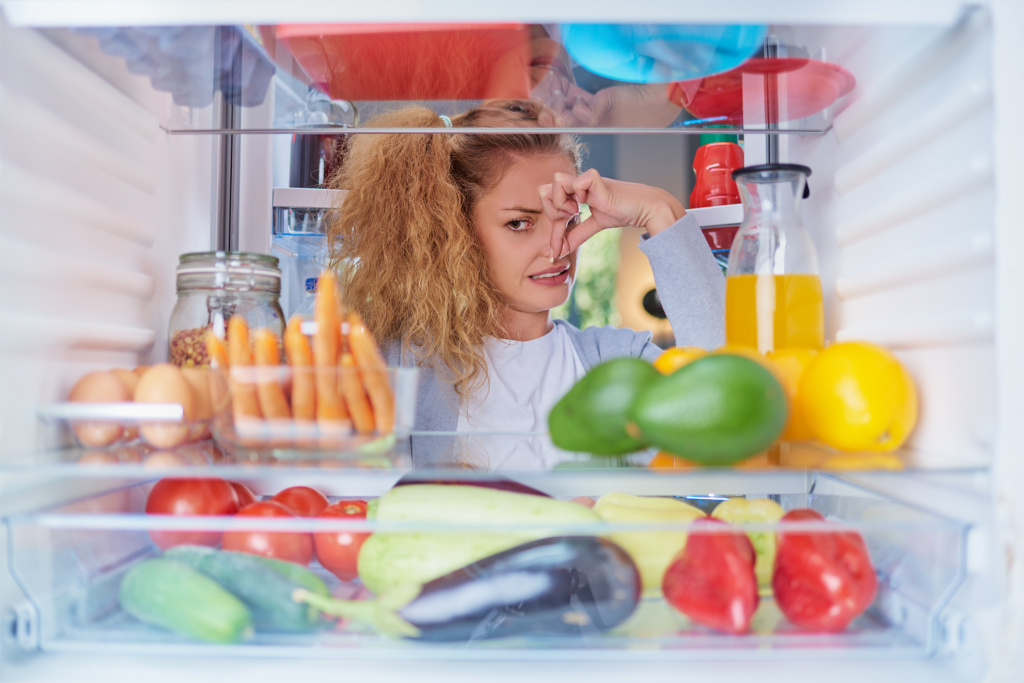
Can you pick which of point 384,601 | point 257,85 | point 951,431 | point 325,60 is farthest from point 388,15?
point 951,431

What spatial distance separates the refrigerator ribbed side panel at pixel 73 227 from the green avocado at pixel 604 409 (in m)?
0.47

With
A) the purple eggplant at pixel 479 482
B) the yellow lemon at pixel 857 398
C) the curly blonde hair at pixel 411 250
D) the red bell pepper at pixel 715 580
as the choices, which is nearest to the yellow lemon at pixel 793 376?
the yellow lemon at pixel 857 398

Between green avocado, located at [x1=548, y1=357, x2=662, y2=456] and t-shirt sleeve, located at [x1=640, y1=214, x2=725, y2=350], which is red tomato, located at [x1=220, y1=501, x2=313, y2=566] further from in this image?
t-shirt sleeve, located at [x1=640, y1=214, x2=725, y2=350]

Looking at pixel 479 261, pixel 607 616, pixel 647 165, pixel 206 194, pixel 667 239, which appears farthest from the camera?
pixel 647 165

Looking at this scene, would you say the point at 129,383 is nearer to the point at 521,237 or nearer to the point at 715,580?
the point at 715,580

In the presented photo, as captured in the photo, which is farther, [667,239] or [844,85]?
[667,239]

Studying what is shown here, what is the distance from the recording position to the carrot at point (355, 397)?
60 cm

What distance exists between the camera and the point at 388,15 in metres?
0.58

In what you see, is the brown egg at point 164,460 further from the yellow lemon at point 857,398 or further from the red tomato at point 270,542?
the yellow lemon at point 857,398

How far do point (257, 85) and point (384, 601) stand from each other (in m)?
0.61

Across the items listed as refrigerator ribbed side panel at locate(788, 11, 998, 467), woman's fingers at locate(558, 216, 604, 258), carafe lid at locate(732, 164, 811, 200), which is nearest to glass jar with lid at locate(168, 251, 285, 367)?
carafe lid at locate(732, 164, 811, 200)

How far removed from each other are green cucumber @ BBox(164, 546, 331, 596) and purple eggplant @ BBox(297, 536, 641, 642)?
18 mm

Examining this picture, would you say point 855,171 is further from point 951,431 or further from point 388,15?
point 388,15

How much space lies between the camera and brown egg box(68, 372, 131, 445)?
0.66 metres
